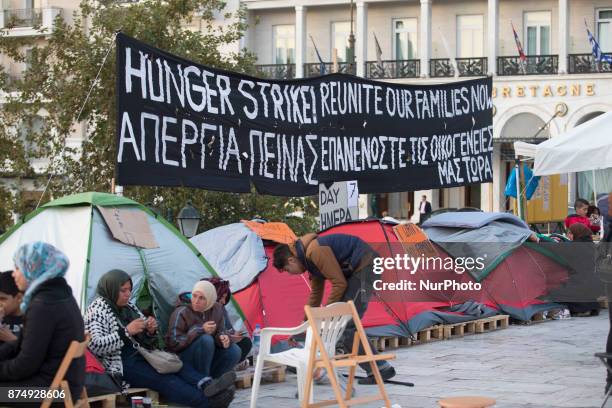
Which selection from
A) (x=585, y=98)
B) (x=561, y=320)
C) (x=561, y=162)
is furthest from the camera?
(x=585, y=98)

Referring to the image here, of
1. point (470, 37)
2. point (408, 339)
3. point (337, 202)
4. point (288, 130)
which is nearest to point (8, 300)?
point (288, 130)

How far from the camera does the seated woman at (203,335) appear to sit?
9742mm

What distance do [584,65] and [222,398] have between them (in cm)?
3850

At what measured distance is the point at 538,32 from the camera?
4722cm

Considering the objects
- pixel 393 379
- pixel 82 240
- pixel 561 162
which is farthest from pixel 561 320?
pixel 82 240

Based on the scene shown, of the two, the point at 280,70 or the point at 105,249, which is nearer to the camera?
the point at 105,249

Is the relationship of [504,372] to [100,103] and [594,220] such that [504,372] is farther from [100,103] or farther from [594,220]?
[100,103]

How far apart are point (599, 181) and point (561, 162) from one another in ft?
17.0

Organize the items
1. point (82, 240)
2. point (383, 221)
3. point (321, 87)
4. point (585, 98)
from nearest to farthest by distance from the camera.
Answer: point (82, 240) → point (321, 87) → point (383, 221) → point (585, 98)

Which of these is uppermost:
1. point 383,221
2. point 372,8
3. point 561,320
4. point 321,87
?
point 372,8

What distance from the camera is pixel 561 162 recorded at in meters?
12.5

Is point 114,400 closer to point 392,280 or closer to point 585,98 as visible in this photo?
point 392,280

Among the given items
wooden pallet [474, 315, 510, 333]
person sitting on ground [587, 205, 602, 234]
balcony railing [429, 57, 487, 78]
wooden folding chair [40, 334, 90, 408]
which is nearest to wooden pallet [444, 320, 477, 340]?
wooden pallet [474, 315, 510, 333]

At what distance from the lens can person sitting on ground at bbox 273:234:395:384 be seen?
33.6ft
